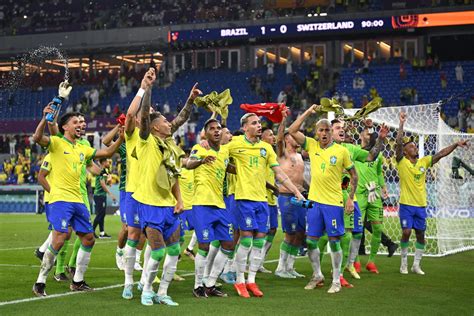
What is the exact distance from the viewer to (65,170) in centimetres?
1030

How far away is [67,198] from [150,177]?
59.5 inches

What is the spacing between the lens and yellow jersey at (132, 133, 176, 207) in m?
9.26

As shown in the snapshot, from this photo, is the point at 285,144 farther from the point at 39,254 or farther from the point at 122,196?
the point at 39,254

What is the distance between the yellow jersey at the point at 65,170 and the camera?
402 inches

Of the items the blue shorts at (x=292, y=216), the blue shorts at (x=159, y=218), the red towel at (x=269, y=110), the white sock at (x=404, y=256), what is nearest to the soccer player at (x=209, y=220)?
the blue shorts at (x=159, y=218)

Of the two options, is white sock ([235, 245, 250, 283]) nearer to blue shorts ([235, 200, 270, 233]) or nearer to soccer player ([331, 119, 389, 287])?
blue shorts ([235, 200, 270, 233])

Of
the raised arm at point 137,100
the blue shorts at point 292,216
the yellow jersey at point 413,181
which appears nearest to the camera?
the raised arm at point 137,100

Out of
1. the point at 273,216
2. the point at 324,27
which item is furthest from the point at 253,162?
the point at 324,27

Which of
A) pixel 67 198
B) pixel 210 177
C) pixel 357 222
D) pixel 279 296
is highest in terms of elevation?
pixel 210 177

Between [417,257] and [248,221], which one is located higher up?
[248,221]

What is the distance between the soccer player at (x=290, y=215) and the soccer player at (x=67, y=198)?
3.36 m

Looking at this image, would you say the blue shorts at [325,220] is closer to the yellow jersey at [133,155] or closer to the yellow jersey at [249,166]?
the yellow jersey at [249,166]

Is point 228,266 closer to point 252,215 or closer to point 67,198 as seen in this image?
point 252,215

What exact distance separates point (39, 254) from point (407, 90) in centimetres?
2980
